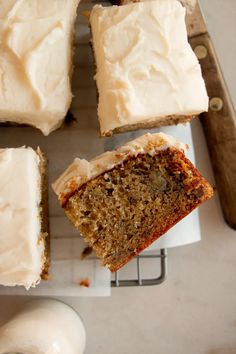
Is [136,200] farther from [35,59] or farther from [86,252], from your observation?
[35,59]

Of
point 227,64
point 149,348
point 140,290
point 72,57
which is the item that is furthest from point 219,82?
point 149,348

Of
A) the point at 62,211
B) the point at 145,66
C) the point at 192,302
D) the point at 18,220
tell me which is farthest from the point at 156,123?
the point at 192,302

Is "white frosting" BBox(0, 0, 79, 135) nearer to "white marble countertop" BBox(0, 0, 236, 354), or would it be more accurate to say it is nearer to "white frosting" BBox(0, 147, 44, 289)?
"white frosting" BBox(0, 147, 44, 289)

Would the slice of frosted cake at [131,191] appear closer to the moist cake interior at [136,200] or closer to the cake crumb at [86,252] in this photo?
the moist cake interior at [136,200]

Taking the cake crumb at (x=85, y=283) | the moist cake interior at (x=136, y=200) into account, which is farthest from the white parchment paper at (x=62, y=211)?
the moist cake interior at (x=136, y=200)

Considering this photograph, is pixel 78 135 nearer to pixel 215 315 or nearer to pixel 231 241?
pixel 231 241
